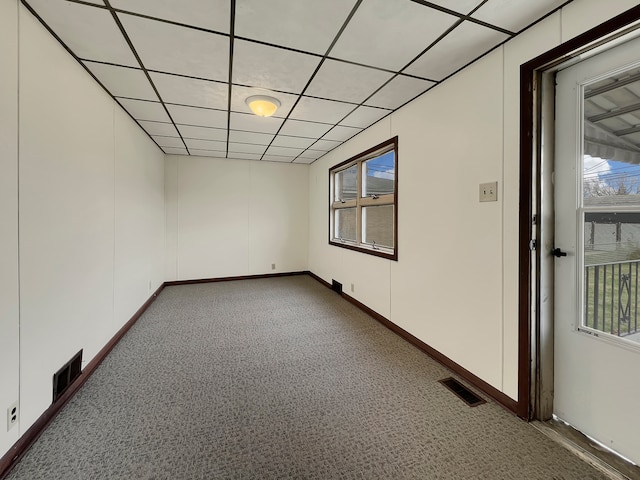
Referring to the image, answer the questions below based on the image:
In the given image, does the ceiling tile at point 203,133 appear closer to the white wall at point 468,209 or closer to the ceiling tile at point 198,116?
the ceiling tile at point 198,116

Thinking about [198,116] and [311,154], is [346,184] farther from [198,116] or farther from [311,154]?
[198,116]

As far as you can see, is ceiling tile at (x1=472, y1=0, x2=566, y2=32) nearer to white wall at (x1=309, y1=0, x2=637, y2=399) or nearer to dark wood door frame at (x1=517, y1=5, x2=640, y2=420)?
white wall at (x1=309, y1=0, x2=637, y2=399)

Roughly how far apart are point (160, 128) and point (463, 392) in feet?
15.0

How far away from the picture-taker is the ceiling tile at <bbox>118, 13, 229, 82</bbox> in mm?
1747

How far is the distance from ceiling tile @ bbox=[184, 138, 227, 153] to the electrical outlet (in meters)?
3.73

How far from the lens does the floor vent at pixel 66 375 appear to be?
181 cm

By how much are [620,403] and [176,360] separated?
3.15 meters

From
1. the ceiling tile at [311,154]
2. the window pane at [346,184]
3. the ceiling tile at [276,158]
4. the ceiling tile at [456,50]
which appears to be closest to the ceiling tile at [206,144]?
the ceiling tile at [276,158]

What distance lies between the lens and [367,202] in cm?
389

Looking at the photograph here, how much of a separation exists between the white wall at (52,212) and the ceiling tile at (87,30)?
0.09 metres

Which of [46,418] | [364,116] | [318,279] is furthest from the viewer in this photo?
[318,279]

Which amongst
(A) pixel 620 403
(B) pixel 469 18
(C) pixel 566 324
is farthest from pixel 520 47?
(A) pixel 620 403

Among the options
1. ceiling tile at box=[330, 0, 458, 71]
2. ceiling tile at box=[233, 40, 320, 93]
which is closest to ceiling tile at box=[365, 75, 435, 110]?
ceiling tile at box=[330, 0, 458, 71]

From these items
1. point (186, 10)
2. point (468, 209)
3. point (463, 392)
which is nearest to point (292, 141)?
point (186, 10)
